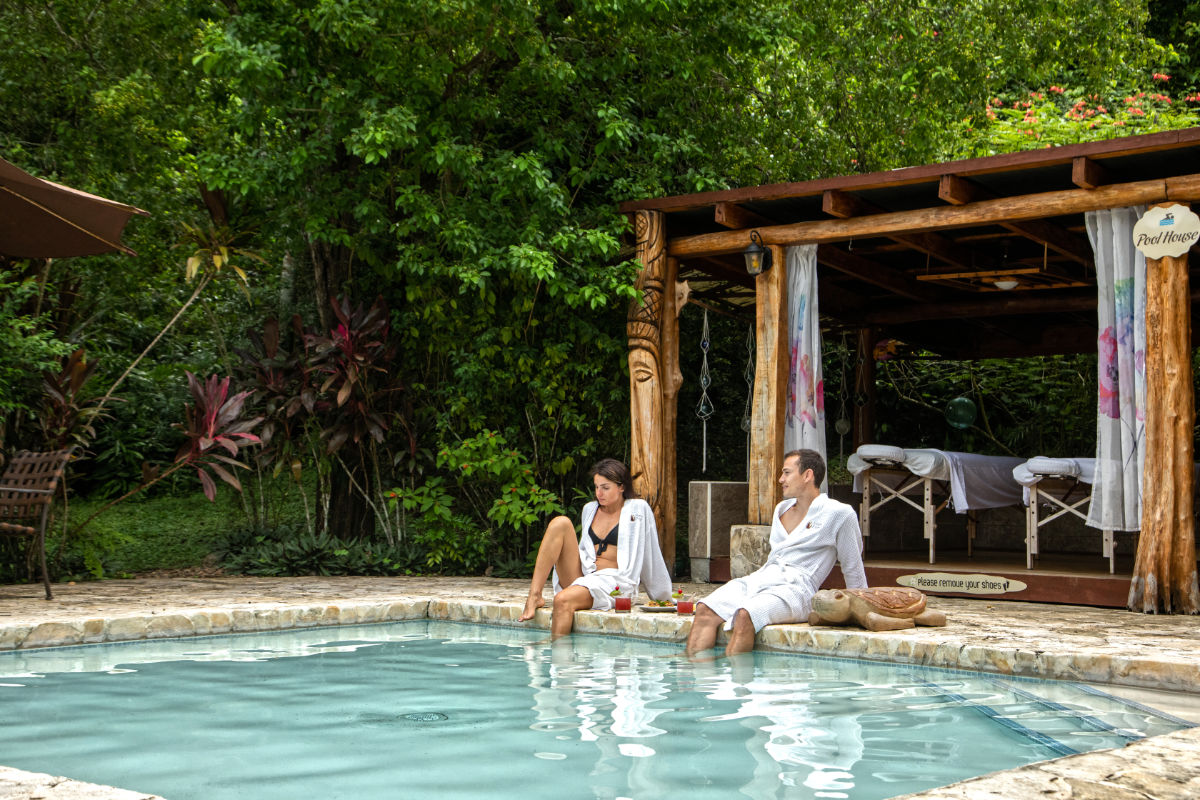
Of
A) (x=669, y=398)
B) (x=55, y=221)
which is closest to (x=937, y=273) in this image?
(x=669, y=398)

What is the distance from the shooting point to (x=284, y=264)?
13.4m

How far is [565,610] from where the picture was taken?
21.4 ft

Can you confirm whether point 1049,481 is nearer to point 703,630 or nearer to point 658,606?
point 658,606

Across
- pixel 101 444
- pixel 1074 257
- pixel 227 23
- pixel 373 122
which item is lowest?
pixel 101 444

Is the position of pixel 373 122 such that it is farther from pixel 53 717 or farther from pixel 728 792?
pixel 728 792

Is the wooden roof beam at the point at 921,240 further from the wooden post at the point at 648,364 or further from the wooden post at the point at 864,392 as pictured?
the wooden post at the point at 864,392

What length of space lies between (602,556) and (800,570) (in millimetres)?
1190

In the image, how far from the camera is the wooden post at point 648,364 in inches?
367

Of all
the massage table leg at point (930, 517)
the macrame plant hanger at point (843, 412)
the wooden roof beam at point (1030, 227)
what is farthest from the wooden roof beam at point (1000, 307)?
the massage table leg at point (930, 517)

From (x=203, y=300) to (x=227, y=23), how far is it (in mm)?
3522

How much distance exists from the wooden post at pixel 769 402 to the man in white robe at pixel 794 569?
8.04ft

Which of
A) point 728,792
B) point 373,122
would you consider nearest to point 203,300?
point 373,122

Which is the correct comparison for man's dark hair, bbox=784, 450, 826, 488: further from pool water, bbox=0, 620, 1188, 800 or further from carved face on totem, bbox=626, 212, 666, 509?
carved face on totem, bbox=626, 212, 666, 509

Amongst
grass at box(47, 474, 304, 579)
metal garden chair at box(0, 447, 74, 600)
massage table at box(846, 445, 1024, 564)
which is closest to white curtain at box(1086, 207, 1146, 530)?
massage table at box(846, 445, 1024, 564)
